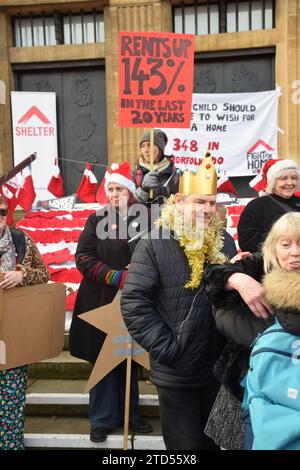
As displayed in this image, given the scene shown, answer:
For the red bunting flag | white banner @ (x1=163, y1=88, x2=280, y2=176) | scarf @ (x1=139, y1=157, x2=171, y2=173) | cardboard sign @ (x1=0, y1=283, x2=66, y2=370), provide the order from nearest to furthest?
cardboard sign @ (x1=0, y1=283, x2=66, y2=370) < scarf @ (x1=139, y1=157, x2=171, y2=173) < the red bunting flag < white banner @ (x1=163, y1=88, x2=280, y2=176)

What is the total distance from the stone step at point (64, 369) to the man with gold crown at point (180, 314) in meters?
1.69

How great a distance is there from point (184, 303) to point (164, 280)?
0.47 feet

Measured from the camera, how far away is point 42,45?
334 inches

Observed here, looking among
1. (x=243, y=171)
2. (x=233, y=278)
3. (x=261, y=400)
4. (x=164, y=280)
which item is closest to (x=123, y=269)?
(x=164, y=280)

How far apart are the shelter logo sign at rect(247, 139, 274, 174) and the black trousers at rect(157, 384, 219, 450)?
6.19 metres

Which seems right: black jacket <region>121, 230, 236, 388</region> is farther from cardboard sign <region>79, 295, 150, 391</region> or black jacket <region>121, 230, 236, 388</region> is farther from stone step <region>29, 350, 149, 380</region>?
stone step <region>29, 350, 149, 380</region>

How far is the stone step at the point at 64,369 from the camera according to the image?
3812 millimetres

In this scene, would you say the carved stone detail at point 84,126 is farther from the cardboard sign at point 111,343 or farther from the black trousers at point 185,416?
the black trousers at point 185,416

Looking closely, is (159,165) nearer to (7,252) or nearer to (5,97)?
(7,252)

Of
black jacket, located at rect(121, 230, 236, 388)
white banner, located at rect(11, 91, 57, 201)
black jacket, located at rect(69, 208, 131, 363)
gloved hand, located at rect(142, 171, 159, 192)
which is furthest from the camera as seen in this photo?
white banner, located at rect(11, 91, 57, 201)

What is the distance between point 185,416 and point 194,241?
2.72 ft

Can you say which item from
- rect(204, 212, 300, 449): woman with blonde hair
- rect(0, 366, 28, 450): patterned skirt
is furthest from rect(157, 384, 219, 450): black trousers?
rect(0, 366, 28, 450): patterned skirt

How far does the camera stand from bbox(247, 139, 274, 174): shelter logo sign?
7824 mm

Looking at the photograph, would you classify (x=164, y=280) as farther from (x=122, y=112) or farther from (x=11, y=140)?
(x=11, y=140)
